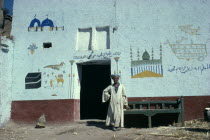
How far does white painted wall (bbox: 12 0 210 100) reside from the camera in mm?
8344

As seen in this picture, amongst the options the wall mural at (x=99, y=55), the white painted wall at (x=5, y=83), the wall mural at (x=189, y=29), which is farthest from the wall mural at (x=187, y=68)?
the white painted wall at (x=5, y=83)

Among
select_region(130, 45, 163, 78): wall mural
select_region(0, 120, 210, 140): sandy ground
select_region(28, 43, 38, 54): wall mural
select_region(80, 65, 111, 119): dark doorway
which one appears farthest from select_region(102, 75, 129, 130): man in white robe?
select_region(28, 43, 38, 54): wall mural

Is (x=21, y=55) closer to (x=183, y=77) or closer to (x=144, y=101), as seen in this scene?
(x=144, y=101)

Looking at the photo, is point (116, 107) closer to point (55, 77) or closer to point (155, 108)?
point (155, 108)

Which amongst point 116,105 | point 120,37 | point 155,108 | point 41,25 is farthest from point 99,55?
point 155,108

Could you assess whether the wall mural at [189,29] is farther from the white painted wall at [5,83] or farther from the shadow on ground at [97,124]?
the white painted wall at [5,83]

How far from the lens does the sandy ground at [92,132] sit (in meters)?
6.38

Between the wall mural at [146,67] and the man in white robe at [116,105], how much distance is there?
43.1 inches

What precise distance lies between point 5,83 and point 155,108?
5125 millimetres

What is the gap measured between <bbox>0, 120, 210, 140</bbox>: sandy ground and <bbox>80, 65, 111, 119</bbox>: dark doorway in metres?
2.57

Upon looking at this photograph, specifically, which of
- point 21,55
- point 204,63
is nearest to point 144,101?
point 204,63

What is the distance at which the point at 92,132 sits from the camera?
23.9 feet

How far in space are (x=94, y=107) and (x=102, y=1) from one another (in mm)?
4655

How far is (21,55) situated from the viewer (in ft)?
30.3
